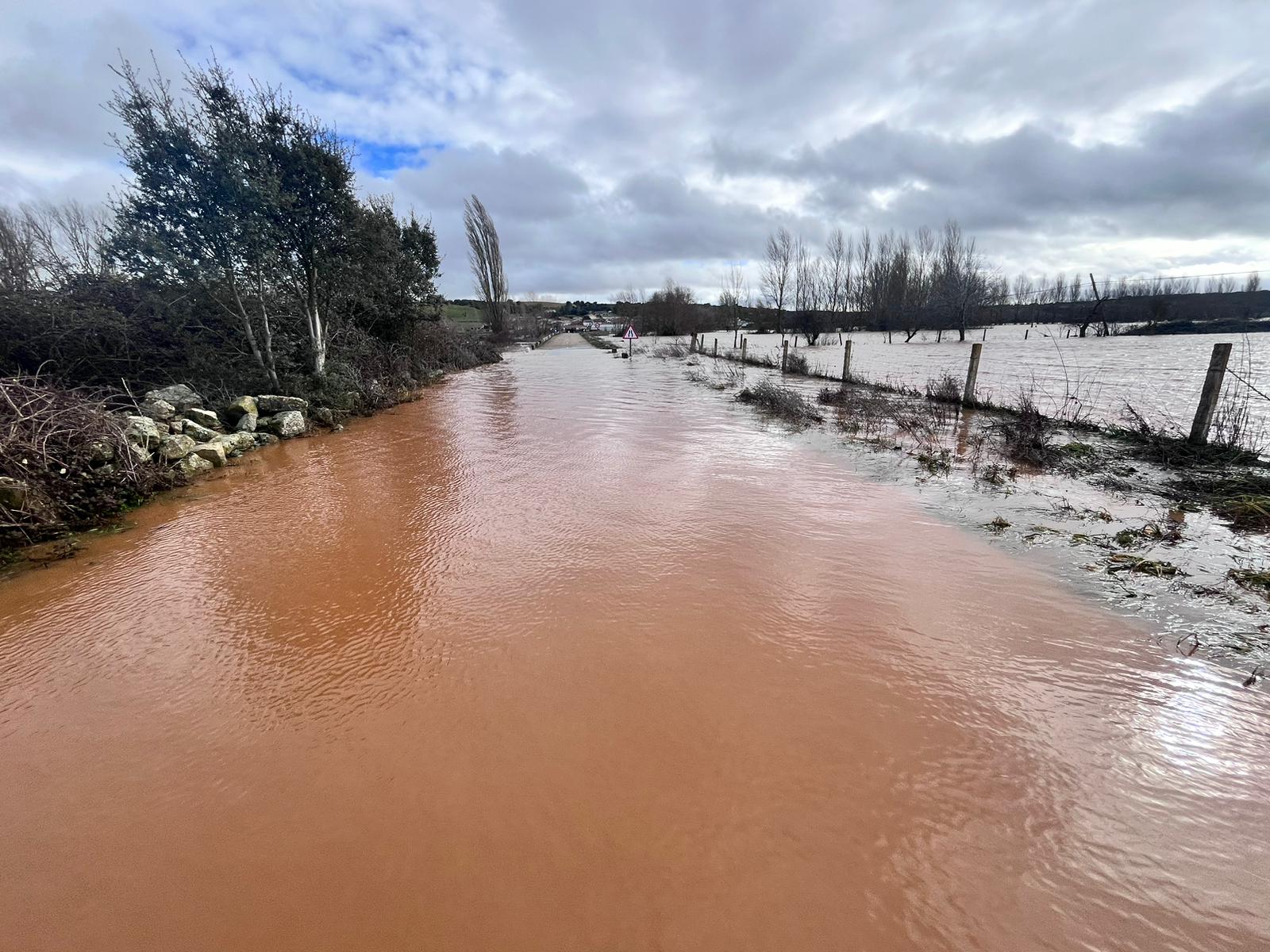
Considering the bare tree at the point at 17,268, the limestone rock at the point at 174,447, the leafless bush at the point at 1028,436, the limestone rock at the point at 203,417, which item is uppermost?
the bare tree at the point at 17,268

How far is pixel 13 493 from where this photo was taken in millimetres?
4605

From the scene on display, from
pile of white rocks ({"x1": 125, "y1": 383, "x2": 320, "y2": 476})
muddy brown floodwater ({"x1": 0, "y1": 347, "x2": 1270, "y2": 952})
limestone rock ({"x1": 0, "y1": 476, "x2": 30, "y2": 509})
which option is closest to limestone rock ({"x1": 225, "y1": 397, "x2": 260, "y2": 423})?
pile of white rocks ({"x1": 125, "y1": 383, "x2": 320, "y2": 476})

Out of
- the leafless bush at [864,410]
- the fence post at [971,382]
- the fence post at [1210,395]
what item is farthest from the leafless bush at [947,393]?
the fence post at [1210,395]

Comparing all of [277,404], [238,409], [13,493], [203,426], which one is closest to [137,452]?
[13,493]

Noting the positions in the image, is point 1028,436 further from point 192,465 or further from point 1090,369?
point 1090,369

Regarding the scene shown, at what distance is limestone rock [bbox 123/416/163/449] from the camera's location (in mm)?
6320

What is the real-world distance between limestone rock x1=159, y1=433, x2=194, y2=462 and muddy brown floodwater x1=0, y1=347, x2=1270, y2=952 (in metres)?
2.44

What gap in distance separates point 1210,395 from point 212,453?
1406 cm

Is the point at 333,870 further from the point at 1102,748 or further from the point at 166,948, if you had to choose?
the point at 1102,748

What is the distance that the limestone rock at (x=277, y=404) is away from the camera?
32.2 feet

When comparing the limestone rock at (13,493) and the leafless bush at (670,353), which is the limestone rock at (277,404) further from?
the leafless bush at (670,353)

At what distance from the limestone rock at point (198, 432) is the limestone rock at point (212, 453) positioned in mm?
406

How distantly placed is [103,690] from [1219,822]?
5.52 metres

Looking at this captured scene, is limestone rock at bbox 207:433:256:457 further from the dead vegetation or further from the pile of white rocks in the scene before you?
the dead vegetation
